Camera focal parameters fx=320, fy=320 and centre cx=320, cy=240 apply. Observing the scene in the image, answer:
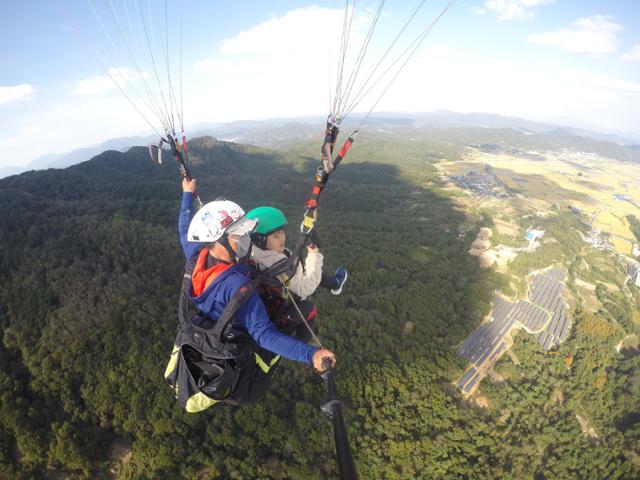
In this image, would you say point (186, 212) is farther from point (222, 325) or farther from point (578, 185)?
point (578, 185)

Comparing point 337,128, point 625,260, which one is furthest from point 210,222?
point 625,260

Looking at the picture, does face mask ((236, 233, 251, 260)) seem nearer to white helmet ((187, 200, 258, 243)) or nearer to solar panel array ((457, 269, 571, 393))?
white helmet ((187, 200, 258, 243))

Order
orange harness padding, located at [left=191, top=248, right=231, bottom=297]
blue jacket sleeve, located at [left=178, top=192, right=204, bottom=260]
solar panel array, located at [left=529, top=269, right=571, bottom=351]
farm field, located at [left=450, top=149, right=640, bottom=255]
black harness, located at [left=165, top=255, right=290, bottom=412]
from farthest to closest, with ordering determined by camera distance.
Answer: farm field, located at [left=450, top=149, right=640, bottom=255] → solar panel array, located at [left=529, top=269, right=571, bottom=351] → blue jacket sleeve, located at [left=178, top=192, right=204, bottom=260] → orange harness padding, located at [left=191, top=248, right=231, bottom=297] → black harness, located at [left=165, top=255, right=290, bottom=412]

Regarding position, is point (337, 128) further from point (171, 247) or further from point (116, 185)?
point (116, 185)

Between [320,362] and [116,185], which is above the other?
[320,362]

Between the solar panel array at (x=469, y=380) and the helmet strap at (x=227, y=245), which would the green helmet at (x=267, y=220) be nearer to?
the helmet strap at (x=227, y=245)

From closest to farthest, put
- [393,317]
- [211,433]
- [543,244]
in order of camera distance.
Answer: [211,433] < [393,317] < [543,244]

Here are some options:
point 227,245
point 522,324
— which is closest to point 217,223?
point 227,245

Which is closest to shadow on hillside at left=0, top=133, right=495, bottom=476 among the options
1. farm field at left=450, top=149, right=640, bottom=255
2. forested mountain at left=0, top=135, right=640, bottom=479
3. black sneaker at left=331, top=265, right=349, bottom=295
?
forested mountain at left=0, top=135, right=640, bottom=479
